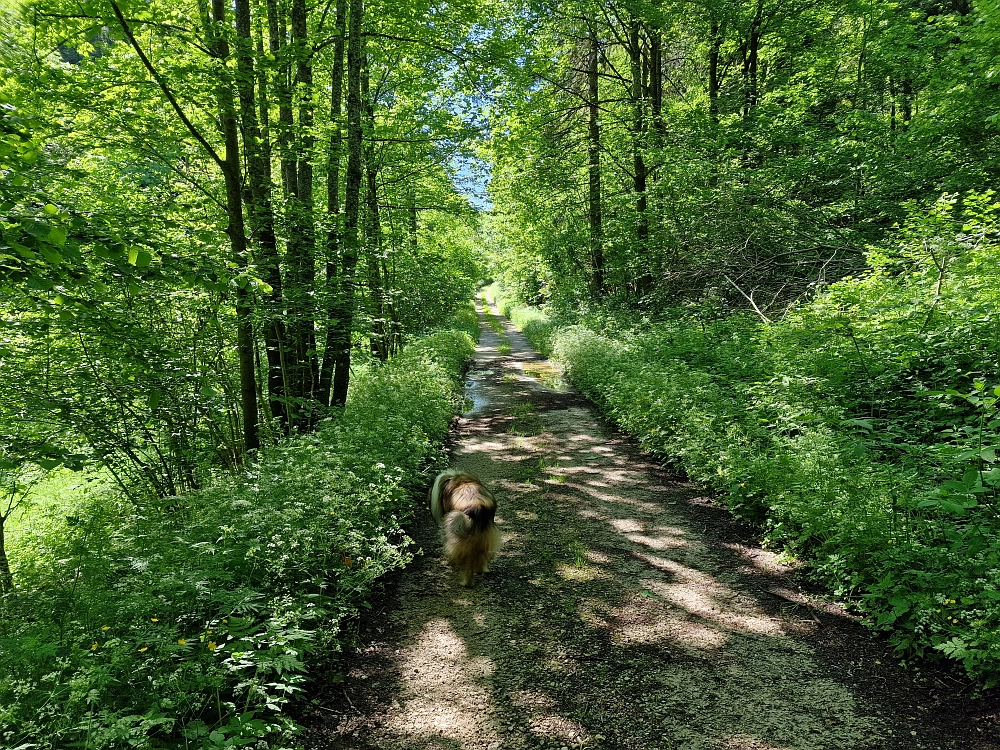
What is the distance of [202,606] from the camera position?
10.7 ft

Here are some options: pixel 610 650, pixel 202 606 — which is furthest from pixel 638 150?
pixel 202 606

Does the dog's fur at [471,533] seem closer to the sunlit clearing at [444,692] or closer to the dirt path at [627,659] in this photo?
the dirt path at [627,659]

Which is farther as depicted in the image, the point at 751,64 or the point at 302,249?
the point at 751,64

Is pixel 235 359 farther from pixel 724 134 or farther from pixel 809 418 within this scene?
pixel 724 134

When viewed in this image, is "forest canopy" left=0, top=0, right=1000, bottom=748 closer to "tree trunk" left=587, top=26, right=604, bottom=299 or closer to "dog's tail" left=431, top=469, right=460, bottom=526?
"dog's tail" left=431, top=469, right=460, bottom=526

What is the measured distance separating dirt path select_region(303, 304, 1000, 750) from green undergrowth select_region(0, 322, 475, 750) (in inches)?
21.6

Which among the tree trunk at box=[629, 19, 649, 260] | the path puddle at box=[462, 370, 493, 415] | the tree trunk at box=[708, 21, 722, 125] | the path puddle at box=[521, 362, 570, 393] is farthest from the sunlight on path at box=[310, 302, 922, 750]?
the tree trunk at box=[708, 21, 722, 125]

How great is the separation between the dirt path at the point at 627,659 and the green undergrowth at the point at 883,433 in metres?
0.37

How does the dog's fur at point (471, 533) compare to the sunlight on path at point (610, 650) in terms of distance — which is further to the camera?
the dog's fur at point (471, 533)

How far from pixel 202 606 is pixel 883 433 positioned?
20.2 feet

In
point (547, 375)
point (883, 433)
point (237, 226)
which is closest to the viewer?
point (883, 433)

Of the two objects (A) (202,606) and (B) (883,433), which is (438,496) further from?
(B) (883,433)

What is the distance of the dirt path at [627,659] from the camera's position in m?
3.14

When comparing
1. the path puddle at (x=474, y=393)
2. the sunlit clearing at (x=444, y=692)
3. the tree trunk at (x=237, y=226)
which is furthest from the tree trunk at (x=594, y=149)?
the sunlit clearing at (x=444, y=692)
